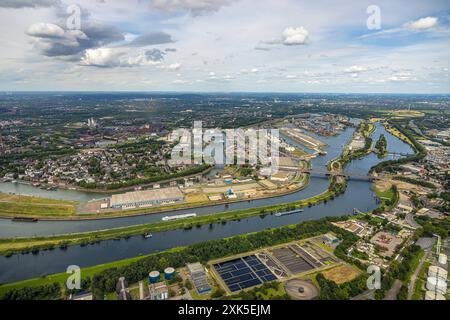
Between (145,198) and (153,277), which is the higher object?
(145,198)

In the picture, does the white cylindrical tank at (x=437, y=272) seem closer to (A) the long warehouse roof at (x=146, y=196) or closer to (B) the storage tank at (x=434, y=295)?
(B) the storage tank at (x=434, y=295)

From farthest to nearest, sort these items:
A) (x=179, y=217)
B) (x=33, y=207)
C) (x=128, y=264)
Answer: (x=33, y=207)
(x=179, y=217)
(x=128, y=264)

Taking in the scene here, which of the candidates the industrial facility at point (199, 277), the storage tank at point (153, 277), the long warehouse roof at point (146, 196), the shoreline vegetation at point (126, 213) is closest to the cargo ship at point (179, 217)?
the shoreline vegetation at point (126, 213)

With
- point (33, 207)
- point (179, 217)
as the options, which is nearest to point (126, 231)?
point (179, 217)

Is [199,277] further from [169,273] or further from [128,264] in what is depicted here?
[128,264]

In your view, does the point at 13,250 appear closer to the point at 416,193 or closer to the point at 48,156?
the point at 48,156

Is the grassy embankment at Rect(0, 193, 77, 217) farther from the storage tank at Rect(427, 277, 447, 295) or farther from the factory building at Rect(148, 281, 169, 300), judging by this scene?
the storage tank at Rect(427, 277, 447, 295)
